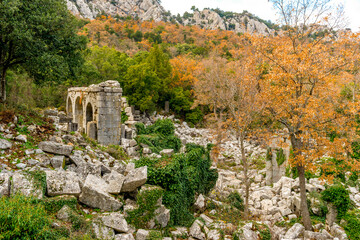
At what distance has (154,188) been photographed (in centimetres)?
582

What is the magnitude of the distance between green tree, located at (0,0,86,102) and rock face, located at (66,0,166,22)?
240 ft

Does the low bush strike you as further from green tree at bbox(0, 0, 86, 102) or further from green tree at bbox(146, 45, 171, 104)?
green tree at bbox(146, 45, 171, 104)

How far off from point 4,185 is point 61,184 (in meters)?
1.00

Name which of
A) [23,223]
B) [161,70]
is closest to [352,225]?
[23,223]

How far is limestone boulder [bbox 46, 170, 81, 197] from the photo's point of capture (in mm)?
4965

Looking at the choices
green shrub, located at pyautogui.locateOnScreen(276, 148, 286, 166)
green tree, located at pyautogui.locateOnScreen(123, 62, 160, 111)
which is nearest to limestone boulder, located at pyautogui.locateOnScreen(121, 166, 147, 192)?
green shrub, located at pyautogui.locateOnScreen(276, 148, 286, 166)

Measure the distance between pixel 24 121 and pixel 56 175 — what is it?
3.67 m

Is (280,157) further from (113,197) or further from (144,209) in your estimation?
(113,197)

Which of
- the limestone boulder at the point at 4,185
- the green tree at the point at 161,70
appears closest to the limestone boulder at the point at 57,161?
the limestone boulder at the point at 4,185

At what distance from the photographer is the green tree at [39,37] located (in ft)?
23.5

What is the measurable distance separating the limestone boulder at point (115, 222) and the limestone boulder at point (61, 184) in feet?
2.98

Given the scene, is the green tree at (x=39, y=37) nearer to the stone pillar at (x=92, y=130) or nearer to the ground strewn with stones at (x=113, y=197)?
the ground strewn with stones at (x=113, y=197)

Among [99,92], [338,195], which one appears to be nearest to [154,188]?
[338,195]

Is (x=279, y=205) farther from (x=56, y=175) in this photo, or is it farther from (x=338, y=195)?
(x=56, y=175)
